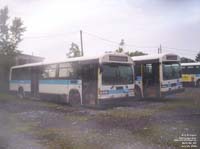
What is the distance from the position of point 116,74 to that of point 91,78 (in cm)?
131

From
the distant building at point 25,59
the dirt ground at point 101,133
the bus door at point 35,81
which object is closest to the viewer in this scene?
the dirt ground at point 101,133

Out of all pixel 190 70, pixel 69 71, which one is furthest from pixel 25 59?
pixel 69 71

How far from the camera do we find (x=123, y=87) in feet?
43.3

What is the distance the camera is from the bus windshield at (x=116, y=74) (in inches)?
494

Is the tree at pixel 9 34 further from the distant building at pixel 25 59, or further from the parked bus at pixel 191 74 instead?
the parked bus at pixel 191 74

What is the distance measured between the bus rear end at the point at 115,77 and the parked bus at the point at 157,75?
2470 mm

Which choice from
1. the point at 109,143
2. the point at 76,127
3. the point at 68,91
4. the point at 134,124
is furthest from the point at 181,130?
the point at 68,91

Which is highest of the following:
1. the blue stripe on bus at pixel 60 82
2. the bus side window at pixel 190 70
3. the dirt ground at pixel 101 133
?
the bus side window at pixel 190 70

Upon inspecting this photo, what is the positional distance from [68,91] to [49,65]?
2.90 m

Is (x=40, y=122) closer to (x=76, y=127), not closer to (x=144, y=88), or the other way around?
(x=76, y=127)

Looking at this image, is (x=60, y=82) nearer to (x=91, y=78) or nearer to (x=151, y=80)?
(x=91, y=78)

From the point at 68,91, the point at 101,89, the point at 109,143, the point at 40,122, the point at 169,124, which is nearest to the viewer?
the point at 109,143

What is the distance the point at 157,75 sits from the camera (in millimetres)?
15430

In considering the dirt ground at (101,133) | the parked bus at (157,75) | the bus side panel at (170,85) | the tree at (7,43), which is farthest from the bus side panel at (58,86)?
the tree at (7,43)
